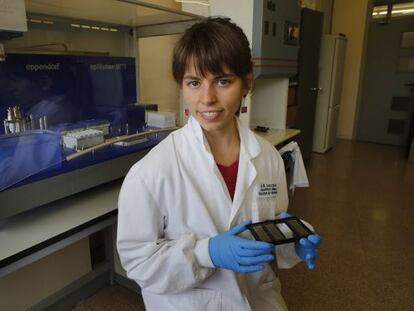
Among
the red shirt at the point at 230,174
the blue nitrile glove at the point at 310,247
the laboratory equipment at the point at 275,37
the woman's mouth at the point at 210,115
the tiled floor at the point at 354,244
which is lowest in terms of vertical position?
the tiled floor at the point at 354,244

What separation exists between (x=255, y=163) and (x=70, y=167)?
2.13ft

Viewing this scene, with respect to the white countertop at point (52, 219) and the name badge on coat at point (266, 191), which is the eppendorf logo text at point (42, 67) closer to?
the white countertop at point (52, 219)

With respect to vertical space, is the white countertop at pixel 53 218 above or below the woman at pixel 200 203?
below

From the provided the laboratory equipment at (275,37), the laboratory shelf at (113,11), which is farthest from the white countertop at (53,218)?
the laboratory equipment at (275,37)

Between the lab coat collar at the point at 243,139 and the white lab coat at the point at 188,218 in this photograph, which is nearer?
the white lab coat at the point at 188,218

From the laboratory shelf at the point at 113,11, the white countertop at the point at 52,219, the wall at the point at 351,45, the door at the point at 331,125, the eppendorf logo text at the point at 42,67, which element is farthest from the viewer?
the wall at the point at 351,45

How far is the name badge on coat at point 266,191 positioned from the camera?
0.94m

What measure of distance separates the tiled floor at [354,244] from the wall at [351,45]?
1.61 metres

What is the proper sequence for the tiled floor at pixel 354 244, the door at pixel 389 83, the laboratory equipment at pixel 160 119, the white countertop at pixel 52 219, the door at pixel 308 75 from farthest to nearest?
1. the door at pixel 389 83
2. the door at pixel 308 75
3. the tiled floor at pixel 354 244
4. the laboratory equipment at pixel 160 119
5. the white countertop at pixel 52 219

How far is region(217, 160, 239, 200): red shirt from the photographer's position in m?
0.93

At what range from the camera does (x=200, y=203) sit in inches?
33.0

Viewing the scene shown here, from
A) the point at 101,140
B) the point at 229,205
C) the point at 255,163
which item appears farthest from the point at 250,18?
the point at 229,205

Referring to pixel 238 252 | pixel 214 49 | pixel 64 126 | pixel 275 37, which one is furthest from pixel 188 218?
pixel 275 37

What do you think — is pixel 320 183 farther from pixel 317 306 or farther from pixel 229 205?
pixel 229 205
